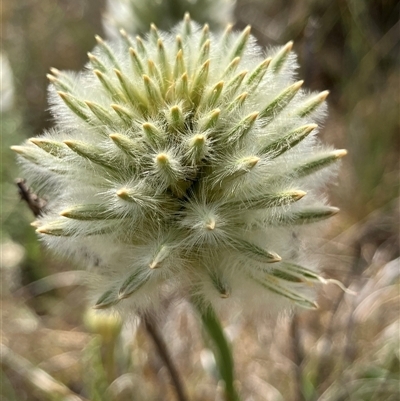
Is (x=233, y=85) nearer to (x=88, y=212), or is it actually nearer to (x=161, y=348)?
(x=88, y=212)

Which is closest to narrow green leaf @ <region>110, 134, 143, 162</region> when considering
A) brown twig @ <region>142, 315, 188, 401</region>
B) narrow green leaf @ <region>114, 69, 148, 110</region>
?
narrow green leaf @ <region>114, 69, 148, 110</region>

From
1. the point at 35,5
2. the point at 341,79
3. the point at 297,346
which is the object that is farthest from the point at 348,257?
the point at 35,5

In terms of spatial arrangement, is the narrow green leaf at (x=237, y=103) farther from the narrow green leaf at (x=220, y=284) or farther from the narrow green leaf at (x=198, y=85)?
the narrow green leaf at (x=220, y=284)

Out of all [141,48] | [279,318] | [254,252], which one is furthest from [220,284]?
[141,48]

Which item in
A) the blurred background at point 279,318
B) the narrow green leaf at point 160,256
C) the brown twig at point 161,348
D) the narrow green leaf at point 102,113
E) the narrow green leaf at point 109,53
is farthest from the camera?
the blurred background at point 279,318

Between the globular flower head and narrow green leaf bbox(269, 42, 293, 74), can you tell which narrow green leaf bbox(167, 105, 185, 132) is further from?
narrow green leaf bbox(269, 42, 293, 74)

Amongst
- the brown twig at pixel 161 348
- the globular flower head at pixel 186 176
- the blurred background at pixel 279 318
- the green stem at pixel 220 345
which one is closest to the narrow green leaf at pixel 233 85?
the globular flower head at pixel 186 176

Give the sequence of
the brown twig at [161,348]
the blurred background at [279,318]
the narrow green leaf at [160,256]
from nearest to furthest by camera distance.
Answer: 1. the narrow green leaf at [160,256]
2. the brown twig at [161,348]
3. the blurred background at [279,318]

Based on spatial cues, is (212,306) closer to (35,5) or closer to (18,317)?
(18,317)
